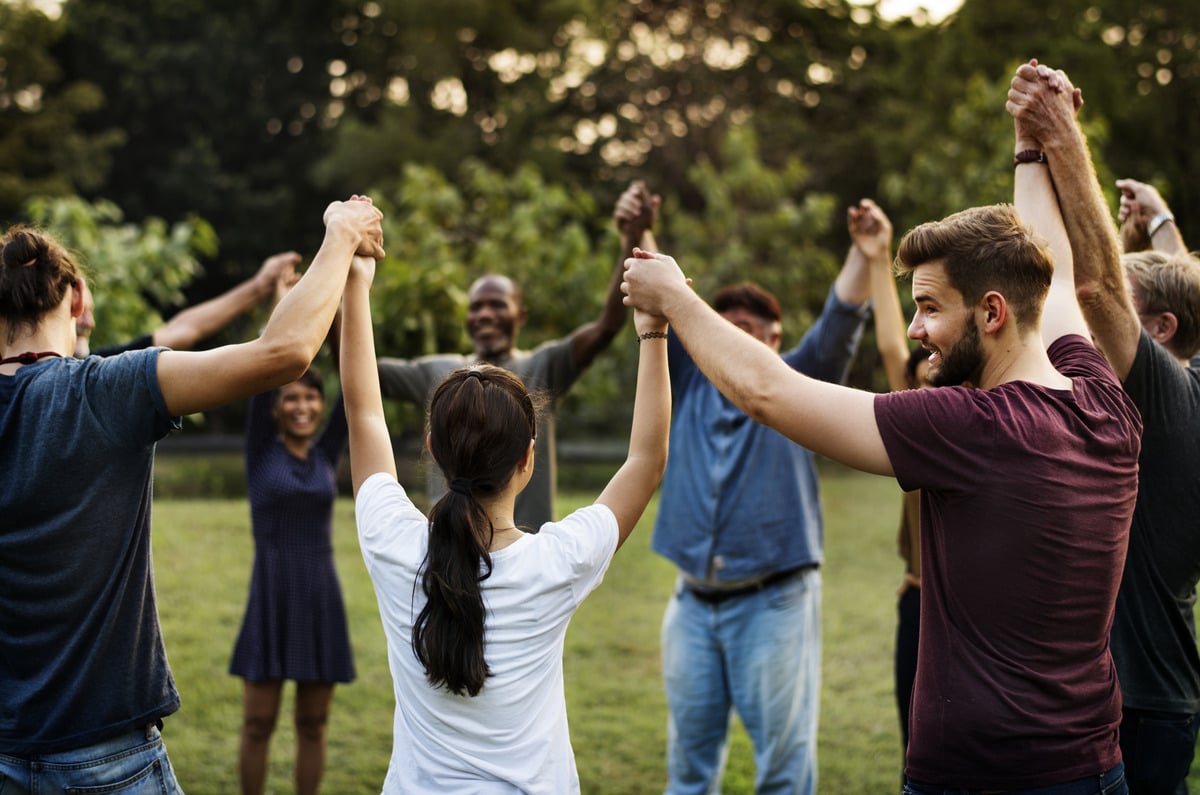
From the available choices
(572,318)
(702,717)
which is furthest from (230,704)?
(572,318)

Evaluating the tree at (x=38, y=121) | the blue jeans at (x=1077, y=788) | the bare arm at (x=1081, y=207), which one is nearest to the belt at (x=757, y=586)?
the bare arm at (x=1081, y=207)

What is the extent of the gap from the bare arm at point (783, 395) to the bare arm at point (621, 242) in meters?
1.14

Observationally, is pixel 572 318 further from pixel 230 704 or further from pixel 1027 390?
pixel 1027 390

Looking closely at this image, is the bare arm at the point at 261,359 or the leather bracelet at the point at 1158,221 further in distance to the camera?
the leather bracelet at the point at 1158,221

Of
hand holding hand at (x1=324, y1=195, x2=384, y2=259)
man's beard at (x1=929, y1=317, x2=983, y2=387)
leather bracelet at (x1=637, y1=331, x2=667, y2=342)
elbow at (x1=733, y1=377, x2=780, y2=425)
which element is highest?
hand holding hand at (x1=324, y1=195, x2=384, y2=259)

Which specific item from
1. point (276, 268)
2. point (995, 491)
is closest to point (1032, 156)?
point (995, 491)

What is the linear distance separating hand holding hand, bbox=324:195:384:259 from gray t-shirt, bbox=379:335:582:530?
1877 mm

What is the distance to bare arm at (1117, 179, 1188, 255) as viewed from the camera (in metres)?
3.56

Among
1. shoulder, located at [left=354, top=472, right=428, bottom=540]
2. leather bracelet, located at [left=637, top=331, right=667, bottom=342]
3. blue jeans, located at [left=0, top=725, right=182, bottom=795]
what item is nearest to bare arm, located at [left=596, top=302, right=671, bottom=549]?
leather bracelet, located at [left=637, top=331, right=667, bottom=342]

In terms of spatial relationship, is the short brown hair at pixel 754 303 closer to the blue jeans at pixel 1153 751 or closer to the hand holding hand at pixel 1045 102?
the hand holding hand at pixel 1045 102

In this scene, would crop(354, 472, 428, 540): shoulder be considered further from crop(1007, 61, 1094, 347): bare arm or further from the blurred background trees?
the blurred background trees

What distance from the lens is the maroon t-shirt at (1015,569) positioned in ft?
7.09

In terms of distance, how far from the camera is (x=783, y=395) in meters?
2.22

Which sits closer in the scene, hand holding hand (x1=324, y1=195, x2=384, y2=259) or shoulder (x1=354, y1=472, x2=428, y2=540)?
shoulder (x1=354, y1=472, x2=428, y2=540)
